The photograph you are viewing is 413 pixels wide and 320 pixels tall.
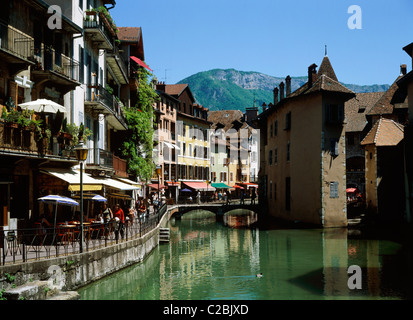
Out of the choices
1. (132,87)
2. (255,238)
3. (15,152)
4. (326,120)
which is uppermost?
(132,87)

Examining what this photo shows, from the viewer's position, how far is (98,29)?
90.4ft

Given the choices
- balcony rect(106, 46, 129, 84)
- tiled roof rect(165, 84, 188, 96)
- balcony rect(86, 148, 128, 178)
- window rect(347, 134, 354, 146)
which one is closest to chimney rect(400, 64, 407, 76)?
window rect(347, 134, 354, 146)

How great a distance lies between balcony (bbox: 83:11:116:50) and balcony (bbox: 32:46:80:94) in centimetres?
341

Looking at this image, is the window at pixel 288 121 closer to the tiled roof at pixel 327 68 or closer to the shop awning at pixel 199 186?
the tiled roof at pixel 327 68

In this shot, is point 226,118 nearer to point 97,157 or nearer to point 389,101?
point 389,101

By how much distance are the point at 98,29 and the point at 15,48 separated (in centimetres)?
858

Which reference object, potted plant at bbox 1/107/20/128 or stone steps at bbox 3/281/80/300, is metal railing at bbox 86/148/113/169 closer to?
potted plant at bbox 1/107/20/128

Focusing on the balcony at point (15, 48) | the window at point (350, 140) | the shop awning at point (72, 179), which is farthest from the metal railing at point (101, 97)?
the window at point (350, 140)

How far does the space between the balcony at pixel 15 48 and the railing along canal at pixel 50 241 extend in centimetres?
644

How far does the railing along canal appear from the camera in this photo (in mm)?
15680

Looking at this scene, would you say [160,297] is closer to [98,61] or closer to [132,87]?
[98,61]
